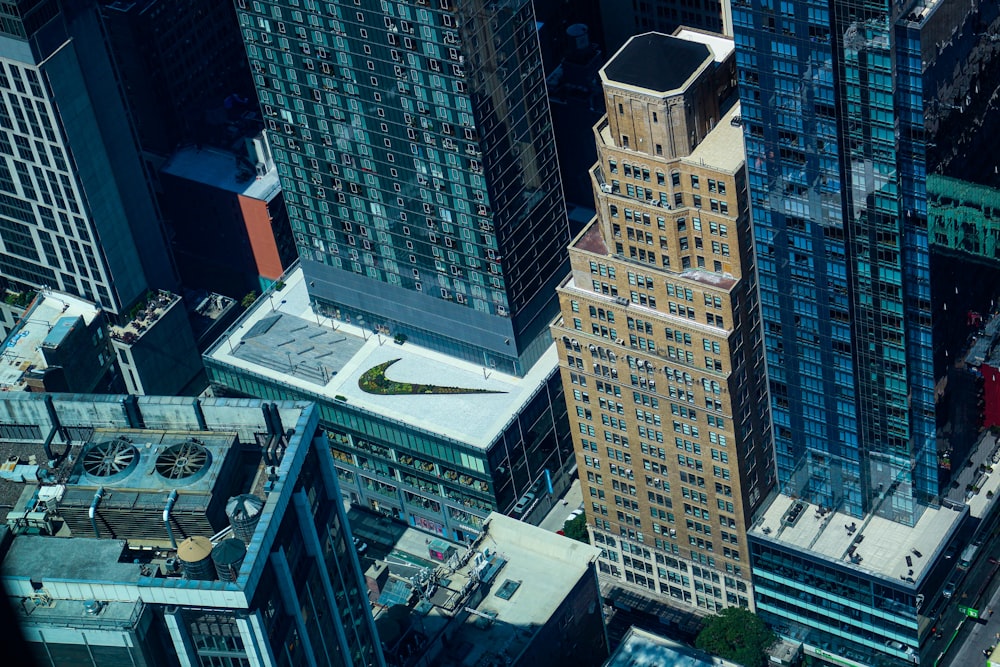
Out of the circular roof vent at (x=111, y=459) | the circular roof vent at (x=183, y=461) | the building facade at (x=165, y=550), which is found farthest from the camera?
the circular roof vent at (x=111, y=459)

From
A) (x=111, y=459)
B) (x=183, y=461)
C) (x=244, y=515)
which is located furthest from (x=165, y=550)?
(x=111, y=459)

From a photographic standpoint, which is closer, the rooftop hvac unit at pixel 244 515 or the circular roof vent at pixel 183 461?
the rooftop hvac unit at pixel 244 515

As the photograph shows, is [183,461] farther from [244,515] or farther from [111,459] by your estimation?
[244,515]

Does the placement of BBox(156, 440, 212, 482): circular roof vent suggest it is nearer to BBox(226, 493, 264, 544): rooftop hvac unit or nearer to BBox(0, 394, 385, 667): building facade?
BBox(0, 394, 385, 667): building facade

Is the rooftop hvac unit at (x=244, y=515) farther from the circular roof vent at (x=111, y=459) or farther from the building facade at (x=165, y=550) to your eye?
the circular roof vent at (x=111, y=459)

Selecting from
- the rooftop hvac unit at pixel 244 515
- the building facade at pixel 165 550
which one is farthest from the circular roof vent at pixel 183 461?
the rooftop hvac unit at pixel 244 515

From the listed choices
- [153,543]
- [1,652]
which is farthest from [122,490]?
[1,652]
